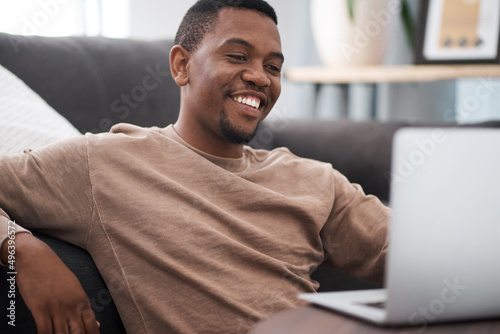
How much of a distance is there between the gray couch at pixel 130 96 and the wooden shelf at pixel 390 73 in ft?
2.68

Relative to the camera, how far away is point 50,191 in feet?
2.92

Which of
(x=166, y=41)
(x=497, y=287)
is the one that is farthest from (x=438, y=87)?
(x=497, y=287)

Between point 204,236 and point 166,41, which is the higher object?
point 166,41

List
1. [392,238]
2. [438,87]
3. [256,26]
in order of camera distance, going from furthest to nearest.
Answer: [438,87] → [256,26] → [392,238]

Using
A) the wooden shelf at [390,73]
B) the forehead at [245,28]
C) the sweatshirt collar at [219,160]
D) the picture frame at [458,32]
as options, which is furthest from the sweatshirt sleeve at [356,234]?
the picture frame at [458,32]

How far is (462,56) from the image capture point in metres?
2.47

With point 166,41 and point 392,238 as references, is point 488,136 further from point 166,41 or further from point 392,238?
point 166,41

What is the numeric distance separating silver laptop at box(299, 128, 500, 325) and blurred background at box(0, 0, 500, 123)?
84.1 inches

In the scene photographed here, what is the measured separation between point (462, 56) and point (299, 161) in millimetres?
1635

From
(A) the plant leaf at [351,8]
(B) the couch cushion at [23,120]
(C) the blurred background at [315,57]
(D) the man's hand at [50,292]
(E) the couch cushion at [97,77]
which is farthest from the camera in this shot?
(C) the blurred background at [315,57]

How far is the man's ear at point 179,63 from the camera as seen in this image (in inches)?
47.0

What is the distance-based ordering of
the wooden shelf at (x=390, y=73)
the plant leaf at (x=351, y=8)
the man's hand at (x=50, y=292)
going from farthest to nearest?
the plant leaf at (x=351, y=8) → the wooden shelf at (x=390, y=73) → the man's hand at (x=50, y=292)

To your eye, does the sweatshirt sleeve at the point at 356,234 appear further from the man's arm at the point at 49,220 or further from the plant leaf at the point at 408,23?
the plant leaf at the point at 408,23

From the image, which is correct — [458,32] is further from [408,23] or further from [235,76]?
[235,76]
